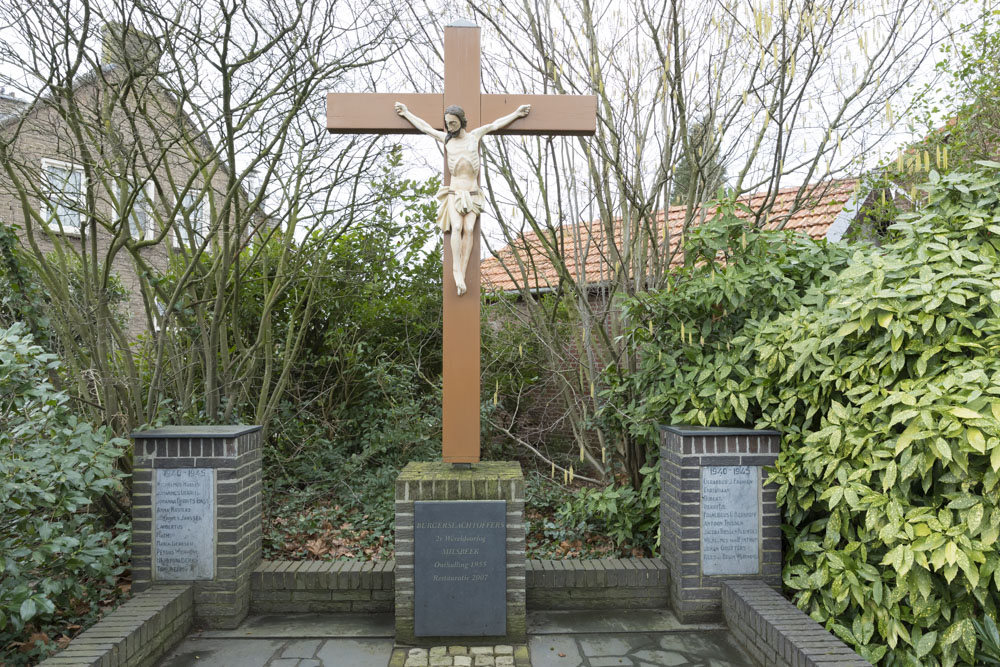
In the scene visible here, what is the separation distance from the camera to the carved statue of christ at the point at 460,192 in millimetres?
3867

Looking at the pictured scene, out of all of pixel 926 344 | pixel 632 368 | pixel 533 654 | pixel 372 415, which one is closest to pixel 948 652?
pixel 926 344

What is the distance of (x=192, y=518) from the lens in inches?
156

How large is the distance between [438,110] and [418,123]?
15cm

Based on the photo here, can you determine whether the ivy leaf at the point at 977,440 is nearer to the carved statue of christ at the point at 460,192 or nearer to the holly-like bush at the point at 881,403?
the holly-like bush at the point at 881,403

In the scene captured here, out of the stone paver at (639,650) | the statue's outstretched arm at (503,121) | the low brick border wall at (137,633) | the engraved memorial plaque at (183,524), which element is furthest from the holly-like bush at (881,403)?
the low brick border wall at (137,633)

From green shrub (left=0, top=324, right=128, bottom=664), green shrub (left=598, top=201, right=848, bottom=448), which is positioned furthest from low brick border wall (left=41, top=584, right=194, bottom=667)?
green shrub (left=598, top=201, right=848, bottom=448)

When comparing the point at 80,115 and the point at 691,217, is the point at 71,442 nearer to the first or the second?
the point at 80,115

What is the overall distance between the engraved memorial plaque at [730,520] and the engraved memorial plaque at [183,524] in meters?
2.99

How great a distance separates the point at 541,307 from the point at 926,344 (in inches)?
132

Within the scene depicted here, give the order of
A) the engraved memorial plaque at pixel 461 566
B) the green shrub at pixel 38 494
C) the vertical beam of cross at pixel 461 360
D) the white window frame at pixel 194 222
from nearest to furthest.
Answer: the green shrub at pixel 38 494 → the engraved memorial plaque at pixel 461 566 → the vertical beam of cross at pixel 461 360 → the white window frame at pixel 194 222

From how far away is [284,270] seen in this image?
630 centimetres

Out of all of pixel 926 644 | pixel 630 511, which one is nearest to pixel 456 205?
pixel 630 511

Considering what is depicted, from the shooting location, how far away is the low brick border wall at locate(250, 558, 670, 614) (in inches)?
164

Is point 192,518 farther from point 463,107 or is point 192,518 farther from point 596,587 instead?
point 463,107
